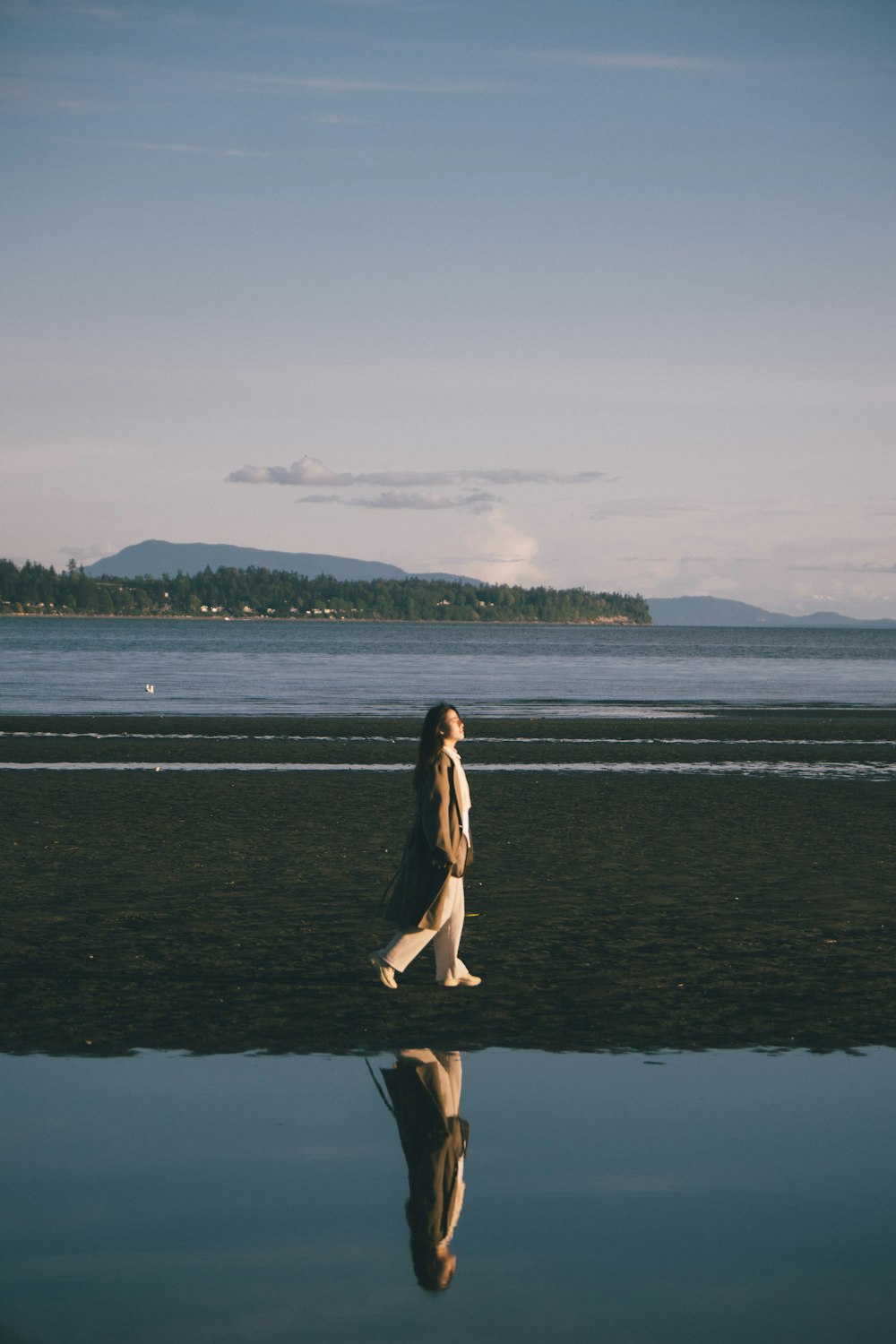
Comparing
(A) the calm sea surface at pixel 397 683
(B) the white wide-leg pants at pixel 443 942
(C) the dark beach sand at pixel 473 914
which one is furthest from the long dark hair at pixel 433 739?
(A) the calm sea surface at pixel 397 683

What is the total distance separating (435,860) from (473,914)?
12.2 ft

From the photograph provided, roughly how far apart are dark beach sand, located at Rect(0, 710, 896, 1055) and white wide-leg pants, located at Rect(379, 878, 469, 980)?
8.6 inches

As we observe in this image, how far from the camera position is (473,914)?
14.1m

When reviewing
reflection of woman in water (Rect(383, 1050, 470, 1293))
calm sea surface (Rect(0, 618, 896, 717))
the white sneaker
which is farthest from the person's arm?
calm sea surface (Rect(0, 618, 896, 717))

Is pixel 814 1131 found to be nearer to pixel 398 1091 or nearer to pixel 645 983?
pixel 398 1091

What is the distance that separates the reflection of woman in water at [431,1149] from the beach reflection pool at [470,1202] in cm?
5

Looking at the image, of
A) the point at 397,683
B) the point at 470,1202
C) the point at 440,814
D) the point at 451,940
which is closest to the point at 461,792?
the point at 440,814

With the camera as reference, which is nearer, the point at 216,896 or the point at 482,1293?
the point at 482,1293

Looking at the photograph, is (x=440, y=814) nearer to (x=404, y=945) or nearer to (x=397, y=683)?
(x=404, y=945)

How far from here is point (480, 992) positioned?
10680mm

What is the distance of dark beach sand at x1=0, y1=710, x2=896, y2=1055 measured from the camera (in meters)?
9.70

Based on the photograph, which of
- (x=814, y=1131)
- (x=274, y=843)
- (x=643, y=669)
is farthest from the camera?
(x=643, y=669)

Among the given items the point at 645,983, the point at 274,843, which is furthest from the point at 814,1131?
the point at 274,843

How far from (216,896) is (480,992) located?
5048 millimetres
